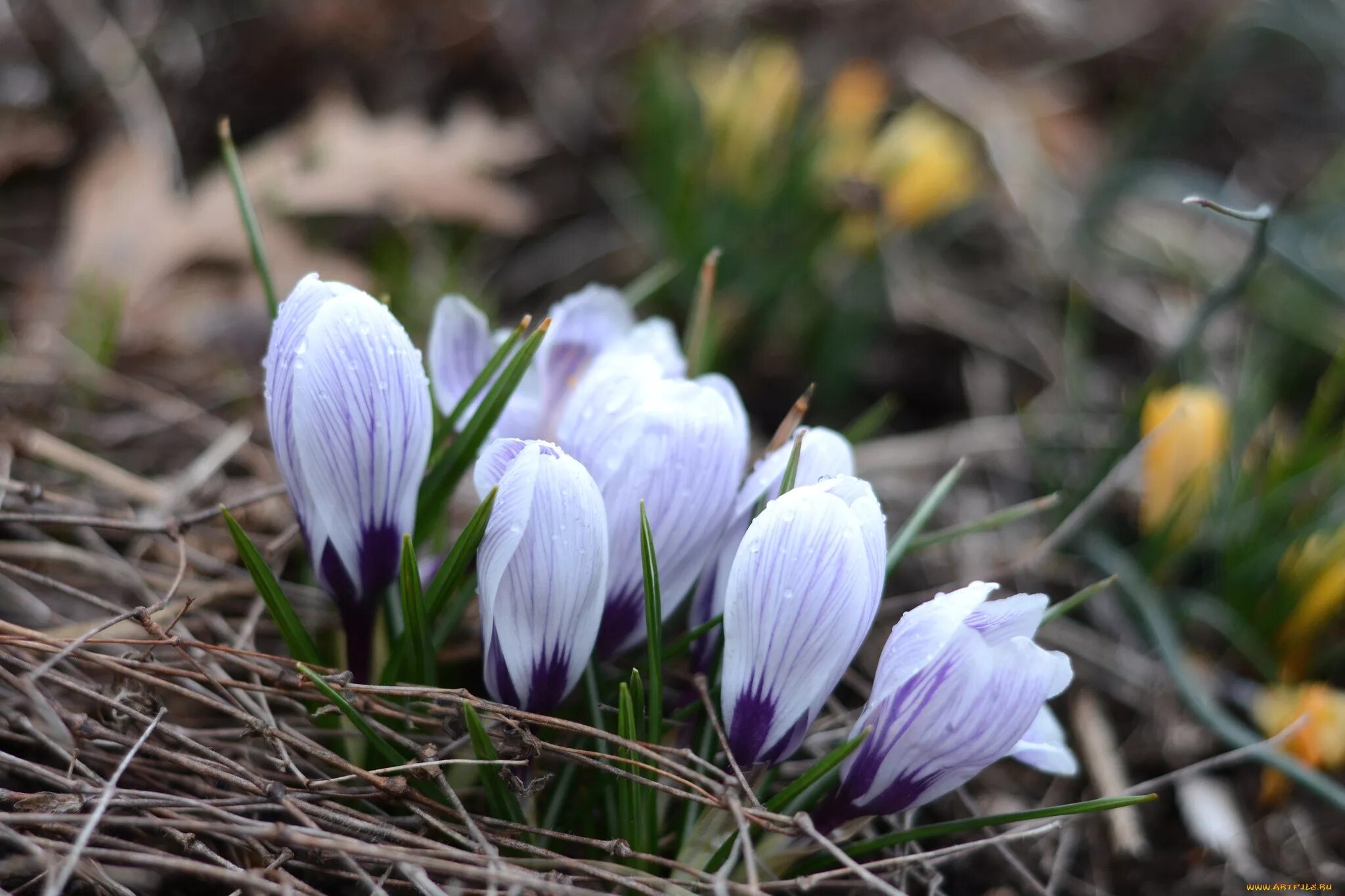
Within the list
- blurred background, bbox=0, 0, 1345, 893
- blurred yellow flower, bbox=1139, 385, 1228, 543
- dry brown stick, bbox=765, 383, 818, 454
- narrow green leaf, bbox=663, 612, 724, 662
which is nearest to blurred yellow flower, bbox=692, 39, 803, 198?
blurred background, bbox=0, 0, 1345, 893

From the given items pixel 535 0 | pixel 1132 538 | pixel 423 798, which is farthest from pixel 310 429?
pixel 535 0

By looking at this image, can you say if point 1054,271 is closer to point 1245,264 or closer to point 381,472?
point 1245,264

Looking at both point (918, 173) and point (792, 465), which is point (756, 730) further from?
point (918, 173)

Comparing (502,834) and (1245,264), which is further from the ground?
(1245,264)

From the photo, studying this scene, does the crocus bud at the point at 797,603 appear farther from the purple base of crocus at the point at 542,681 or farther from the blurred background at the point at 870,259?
the blurred background at the point at 870,259

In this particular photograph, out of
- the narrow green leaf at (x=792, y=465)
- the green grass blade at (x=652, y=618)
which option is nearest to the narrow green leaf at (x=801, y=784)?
the green grass blade at (x=652, y=618)

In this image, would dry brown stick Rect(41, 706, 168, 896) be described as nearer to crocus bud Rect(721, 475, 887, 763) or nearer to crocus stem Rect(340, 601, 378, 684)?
crocus stem Rect(340, 601, 378, 684)
